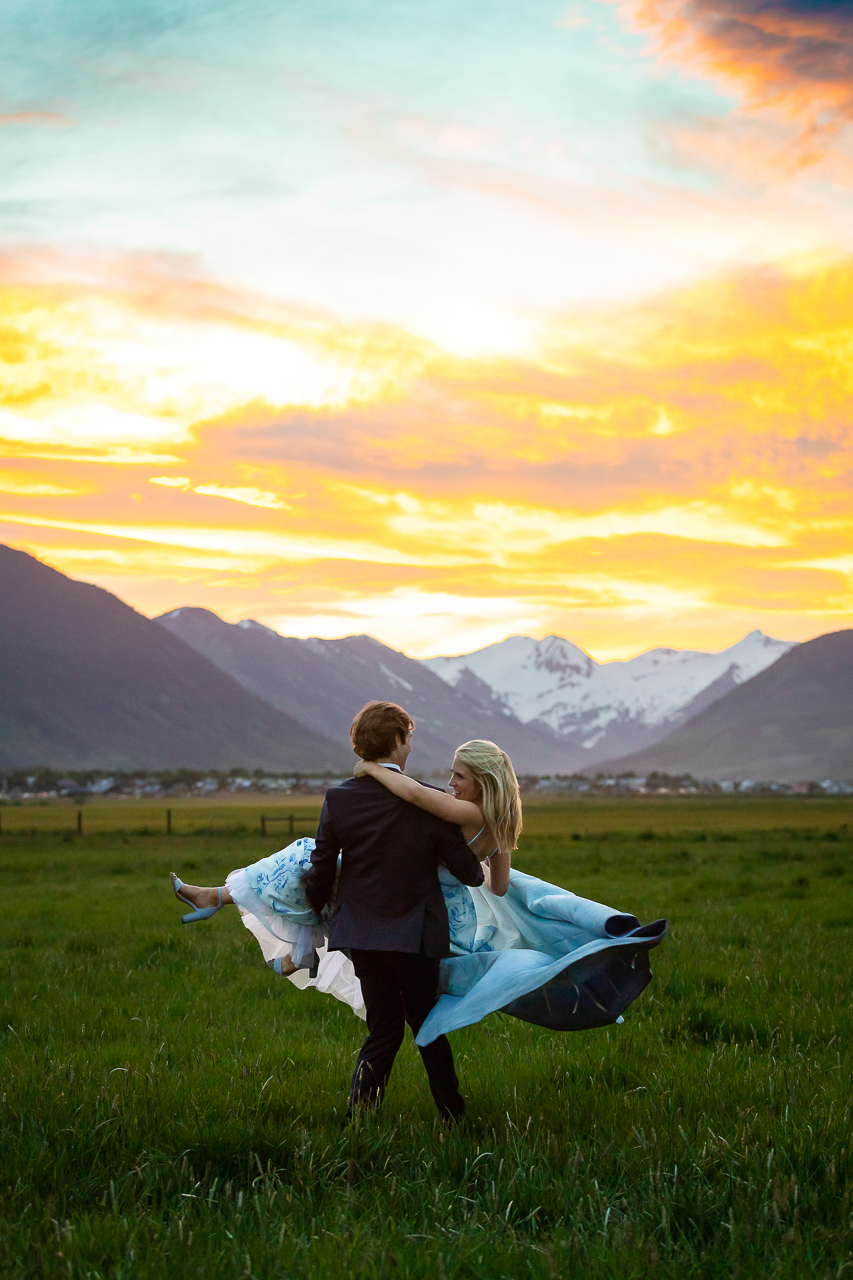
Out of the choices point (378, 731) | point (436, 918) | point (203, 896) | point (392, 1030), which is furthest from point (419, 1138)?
point (378, 731)

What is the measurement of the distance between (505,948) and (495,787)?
1149mm

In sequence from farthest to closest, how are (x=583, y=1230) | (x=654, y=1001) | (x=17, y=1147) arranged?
(x=654, y=1001), (x=17, y=1147), (x=583, y=1230)

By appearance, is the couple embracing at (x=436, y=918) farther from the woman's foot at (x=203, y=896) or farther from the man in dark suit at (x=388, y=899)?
the woman's foot at (x=203, y=896)

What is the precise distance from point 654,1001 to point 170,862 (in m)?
28.8

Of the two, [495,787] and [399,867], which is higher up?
[495,787]

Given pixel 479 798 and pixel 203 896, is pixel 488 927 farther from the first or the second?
pixel 203 896

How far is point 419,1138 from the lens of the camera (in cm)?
577

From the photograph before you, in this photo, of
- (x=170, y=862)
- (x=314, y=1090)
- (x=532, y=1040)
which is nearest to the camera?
(x=314, y=1090)

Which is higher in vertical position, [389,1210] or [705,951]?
[389,1210]

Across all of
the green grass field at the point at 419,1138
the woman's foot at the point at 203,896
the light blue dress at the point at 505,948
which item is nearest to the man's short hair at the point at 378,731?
the light blue dress at the point at 505,948

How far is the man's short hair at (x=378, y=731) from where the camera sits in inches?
247

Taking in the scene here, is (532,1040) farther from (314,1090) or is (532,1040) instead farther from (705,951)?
(705,951)

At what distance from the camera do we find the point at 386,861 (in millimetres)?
6129

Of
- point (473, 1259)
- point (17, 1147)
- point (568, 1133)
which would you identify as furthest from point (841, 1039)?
point (17, 1147)
